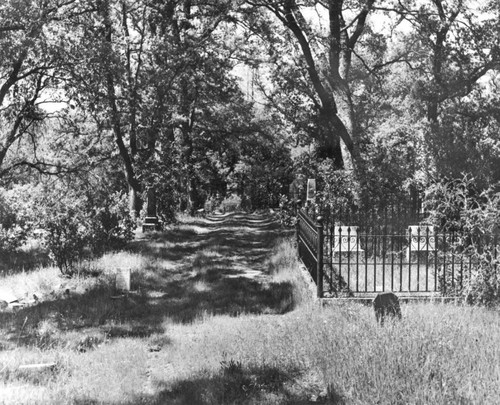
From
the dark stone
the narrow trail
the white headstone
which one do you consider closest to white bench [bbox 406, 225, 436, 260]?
the dark stone

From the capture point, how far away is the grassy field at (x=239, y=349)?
4750 millimetres

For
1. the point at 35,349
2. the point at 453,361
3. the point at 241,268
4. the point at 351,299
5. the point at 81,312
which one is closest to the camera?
the point at 453,361

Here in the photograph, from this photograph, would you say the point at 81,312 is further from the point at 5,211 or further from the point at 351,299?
the point at 5,211

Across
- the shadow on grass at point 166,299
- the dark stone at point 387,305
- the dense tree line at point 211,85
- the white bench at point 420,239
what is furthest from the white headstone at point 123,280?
the dark stone at point 387,305

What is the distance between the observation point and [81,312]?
852 centimetres

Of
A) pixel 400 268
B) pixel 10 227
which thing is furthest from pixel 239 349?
pixel 10 227

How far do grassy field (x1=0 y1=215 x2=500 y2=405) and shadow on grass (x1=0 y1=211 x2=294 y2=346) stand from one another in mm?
38

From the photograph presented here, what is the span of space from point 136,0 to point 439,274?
15662 millimetres

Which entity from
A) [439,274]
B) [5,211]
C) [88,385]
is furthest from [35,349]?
[5,211]

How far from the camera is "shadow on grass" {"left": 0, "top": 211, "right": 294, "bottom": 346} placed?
7.90 metres

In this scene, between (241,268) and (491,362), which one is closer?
(491,362)

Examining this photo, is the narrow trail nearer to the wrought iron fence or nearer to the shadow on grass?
the shadow on grass

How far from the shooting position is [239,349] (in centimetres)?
617

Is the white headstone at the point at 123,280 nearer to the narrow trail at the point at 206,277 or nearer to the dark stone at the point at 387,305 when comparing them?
the narrow trail at the point at 206,277
